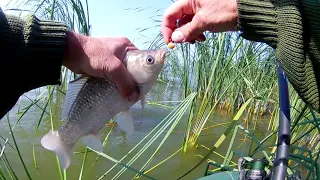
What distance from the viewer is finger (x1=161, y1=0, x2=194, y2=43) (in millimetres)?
1450

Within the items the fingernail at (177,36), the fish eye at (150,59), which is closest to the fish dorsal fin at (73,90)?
the fish eye at (150,59)

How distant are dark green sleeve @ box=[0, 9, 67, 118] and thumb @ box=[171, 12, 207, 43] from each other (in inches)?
17.5

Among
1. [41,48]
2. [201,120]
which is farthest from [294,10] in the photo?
[201,120]

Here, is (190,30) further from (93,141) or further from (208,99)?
(208,99)

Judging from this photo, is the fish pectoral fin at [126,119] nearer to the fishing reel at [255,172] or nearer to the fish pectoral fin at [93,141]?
the fish pectoral fin at [93,141]

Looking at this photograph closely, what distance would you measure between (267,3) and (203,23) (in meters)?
0.25

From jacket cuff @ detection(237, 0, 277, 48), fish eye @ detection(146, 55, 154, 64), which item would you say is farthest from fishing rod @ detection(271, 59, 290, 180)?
fish eye @ detection(146, 55, 154, 64)

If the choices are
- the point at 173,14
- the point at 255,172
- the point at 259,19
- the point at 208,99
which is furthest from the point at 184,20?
the point at 208,99

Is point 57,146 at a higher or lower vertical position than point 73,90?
lower

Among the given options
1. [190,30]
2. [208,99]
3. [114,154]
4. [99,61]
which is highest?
[190,30]

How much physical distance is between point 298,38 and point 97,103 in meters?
0.74

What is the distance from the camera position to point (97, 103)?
4.20 feet

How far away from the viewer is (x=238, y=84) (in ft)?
18.9

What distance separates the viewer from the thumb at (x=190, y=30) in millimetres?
1380
